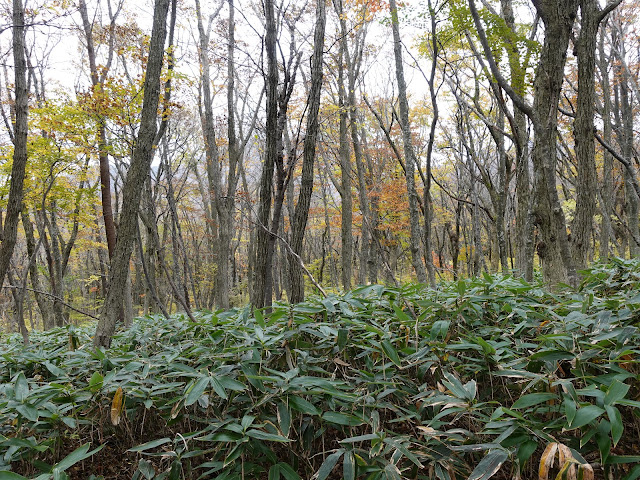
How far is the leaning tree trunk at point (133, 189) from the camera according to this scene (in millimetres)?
2871

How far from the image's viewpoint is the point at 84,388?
5.85 feet

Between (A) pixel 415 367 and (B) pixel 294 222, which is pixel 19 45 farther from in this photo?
(A) pixel 415 367

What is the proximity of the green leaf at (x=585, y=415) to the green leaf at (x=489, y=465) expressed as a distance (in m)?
0.20

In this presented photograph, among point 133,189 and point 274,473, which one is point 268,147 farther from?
point 274,473

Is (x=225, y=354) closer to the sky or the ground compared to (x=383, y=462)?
closer to the sky

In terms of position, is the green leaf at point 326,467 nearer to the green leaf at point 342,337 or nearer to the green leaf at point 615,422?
the green leaf at point 342,337

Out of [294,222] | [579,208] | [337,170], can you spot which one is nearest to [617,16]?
[337,170]

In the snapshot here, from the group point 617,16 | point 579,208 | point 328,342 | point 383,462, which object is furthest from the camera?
point 617,16

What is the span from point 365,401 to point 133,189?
246cm

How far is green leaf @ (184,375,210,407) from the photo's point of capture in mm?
1320

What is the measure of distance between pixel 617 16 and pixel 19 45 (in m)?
13.0

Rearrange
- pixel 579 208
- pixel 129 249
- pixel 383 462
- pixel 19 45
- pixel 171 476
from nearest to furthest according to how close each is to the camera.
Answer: pixel 383 462 < pixel 171 476 < pixel 129 249 < pixel 579 208 < pixel 19 45

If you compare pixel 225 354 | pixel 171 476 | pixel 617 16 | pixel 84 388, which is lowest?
pixel 171 476

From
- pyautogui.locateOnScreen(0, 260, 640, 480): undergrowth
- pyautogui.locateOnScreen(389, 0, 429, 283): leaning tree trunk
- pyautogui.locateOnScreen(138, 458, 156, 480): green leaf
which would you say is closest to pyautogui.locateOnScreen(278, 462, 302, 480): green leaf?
pyautogui.locateOnScreen(0, 260, 640, 480): undergrowth
